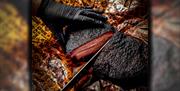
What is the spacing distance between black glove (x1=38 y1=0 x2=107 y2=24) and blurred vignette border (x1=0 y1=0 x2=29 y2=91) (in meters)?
0.09

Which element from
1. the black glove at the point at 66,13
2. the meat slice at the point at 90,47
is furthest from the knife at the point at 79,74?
the black glove at the point at 66,13

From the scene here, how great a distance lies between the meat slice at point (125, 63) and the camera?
194 cm

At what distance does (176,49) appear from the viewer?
1916 millimetres

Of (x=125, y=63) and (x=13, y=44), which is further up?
(x=13, y=44)

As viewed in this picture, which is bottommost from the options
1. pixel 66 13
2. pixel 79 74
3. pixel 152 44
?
pixel 79 74

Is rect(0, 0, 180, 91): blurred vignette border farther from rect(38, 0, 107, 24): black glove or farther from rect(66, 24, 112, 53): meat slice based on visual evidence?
rect(66, 24, 112, 53): meat slice

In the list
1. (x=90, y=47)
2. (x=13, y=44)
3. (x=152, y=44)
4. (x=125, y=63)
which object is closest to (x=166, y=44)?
(x=152, y=44)

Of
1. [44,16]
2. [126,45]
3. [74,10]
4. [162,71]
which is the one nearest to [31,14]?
[44,16]

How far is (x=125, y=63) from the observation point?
6.37 feet

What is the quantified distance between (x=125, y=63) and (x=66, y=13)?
366mm

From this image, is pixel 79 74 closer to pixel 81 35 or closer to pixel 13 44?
pixel 81 35

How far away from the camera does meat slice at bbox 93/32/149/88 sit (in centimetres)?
194

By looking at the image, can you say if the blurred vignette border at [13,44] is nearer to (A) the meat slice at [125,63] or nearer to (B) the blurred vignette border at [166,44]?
(A) the meat slice at [125,63]

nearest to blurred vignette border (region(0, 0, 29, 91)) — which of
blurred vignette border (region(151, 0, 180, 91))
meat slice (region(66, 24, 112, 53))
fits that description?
meat slice (region(66, 24, 112, 53))
